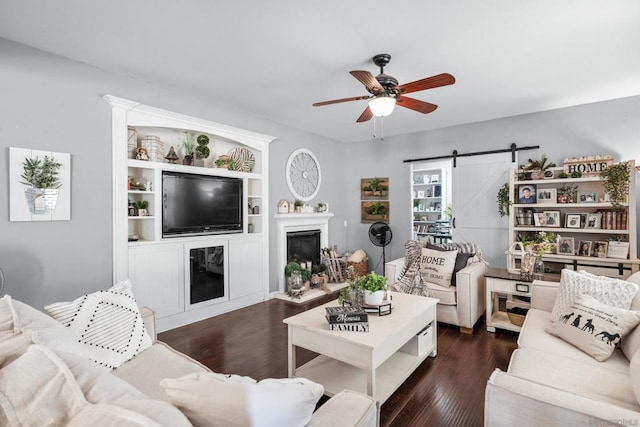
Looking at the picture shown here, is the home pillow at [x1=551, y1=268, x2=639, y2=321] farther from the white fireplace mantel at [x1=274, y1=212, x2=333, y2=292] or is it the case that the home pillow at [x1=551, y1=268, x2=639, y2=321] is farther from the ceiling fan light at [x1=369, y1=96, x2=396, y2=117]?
the white fireplace mantel at [x1=274, y1=212, x2=333, y2=292]

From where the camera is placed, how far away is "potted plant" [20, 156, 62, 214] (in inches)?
98.9

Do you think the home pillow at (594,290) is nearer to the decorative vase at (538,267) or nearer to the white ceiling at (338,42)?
the decorative vase at (538,267)

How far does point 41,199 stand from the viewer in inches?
101

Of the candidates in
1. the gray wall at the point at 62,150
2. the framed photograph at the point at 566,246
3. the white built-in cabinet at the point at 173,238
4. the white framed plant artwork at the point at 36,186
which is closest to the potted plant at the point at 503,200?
the framed photograph at the point at 566,246

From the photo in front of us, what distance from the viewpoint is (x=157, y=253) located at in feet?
10.9

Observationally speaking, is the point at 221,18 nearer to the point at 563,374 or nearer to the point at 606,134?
the point at 563,374

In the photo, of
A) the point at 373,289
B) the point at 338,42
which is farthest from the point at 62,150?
the point at 373,289

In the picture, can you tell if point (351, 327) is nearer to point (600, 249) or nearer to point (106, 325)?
point (106, 325)

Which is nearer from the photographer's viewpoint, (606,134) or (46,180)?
(46,180)

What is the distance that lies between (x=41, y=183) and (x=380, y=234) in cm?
437

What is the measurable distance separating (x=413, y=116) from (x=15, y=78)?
4.07 m

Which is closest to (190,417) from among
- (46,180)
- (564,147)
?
(46,180)

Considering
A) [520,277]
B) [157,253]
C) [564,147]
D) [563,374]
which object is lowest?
[563,374]

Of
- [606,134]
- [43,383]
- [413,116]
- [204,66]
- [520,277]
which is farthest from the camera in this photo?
[413,116]
